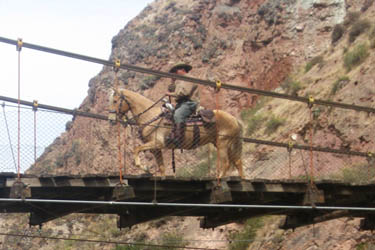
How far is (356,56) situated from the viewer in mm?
27984

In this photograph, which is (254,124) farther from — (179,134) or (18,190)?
(18,190)

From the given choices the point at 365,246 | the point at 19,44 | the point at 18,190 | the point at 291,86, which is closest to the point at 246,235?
the point at 365,246

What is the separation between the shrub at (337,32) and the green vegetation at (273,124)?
18.5ft

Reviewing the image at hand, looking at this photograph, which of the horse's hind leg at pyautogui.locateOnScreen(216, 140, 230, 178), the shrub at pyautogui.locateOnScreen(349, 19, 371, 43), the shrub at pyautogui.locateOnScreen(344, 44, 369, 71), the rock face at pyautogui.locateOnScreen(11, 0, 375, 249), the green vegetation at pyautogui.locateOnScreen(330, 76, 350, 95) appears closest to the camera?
the horse's hind leg at pyautogui.locateOnScreen(216, 140, 230, 178)

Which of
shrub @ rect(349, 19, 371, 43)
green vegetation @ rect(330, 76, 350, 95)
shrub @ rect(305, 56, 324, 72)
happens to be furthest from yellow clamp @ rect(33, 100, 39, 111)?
shrub @ rect(305, 56, 324, 72)

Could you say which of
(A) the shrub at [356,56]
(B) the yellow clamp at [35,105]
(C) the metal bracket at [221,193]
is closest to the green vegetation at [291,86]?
(A) the shrub at [356,56]

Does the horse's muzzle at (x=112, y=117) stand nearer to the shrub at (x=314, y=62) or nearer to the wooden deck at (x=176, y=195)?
the wooden deck at (x=176, y=195)

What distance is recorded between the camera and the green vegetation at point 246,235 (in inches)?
882

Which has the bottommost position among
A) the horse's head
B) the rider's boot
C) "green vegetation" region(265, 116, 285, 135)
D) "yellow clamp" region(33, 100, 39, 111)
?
the rider's boot

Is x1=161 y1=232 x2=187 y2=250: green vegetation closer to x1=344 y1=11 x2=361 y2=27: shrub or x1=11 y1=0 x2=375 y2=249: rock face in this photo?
x1=11 y1=0 x2=375 y2=249: rock face

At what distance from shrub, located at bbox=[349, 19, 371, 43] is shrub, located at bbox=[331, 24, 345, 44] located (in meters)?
1.61

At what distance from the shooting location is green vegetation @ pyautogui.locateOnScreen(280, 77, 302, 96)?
3041 cm

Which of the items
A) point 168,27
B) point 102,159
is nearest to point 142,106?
point 102,159

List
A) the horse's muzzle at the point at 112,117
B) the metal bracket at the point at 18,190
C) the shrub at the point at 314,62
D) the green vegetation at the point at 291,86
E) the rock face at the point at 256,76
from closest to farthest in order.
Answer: the metal bracket at the point at 18,190
the horse's muzzle at the point at 112,117
the rock face at the point at 256,76
the green vegetation at the point at 291,86
the shrub at the point at 314,62
